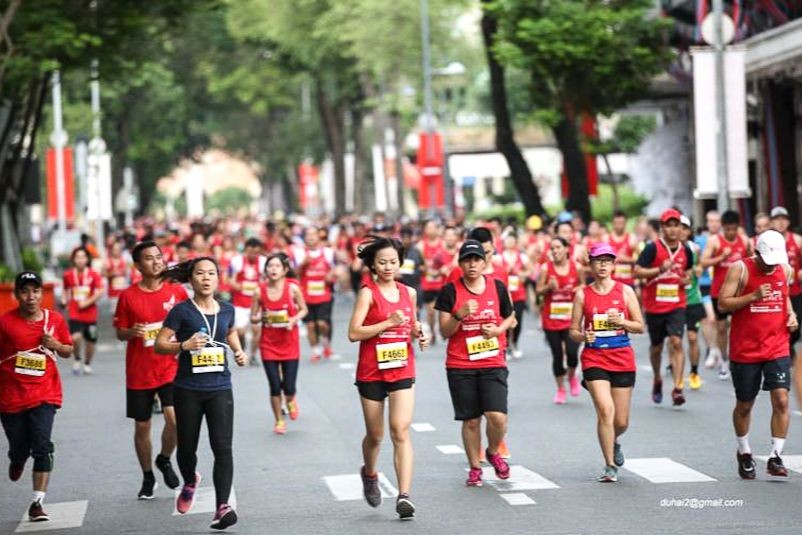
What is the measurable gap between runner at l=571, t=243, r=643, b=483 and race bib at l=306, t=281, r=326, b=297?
1153cm

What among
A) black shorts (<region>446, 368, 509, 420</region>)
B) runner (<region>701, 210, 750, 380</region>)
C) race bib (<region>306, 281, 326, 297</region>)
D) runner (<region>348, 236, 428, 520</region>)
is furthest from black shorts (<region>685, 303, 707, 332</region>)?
runner (<region>348, 236, 428, 520</region>)

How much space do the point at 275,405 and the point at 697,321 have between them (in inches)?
201

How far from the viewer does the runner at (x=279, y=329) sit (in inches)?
669

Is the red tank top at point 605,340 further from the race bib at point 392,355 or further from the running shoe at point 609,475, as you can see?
the race bib at point 392,355

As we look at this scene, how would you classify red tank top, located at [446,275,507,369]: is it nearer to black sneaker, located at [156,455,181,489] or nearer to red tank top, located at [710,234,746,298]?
black sneaker, located at [156,455,181,489]

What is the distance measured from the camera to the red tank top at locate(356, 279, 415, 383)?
1161cm

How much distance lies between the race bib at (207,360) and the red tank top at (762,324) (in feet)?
12.0

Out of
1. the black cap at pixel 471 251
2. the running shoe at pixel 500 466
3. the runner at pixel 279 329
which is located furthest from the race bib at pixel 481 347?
the runner at pixel 279 329

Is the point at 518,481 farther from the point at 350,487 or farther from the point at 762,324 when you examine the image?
the point at 762,324

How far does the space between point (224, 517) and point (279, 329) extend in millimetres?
6174

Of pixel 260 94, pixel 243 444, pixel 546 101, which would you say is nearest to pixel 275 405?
pixel 243 444

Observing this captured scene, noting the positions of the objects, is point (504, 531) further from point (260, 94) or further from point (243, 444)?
point (260, 94)

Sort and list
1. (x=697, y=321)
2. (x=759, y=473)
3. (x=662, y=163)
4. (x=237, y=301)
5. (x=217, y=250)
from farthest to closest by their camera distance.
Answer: (x=662, y=163) < (x=217, y=250) < (x=237, y=301) < (x=697, y=321) < (x=759, y=473)

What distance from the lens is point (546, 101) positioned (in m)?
36.8
